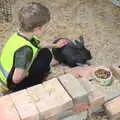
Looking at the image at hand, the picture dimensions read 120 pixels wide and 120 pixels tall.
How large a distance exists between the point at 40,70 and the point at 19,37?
1.22 ft

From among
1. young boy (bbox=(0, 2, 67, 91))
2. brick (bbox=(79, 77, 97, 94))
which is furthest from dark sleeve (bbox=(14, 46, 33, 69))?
brick (bbox=(79, 77, 97, 94))

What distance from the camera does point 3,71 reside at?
2717mm

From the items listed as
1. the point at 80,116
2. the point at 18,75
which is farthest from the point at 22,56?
the point at 80,116

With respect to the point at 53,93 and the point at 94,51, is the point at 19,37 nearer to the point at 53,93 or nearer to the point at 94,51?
the point at 53,93

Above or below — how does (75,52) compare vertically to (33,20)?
below

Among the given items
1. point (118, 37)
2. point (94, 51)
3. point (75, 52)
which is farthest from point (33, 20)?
point (118, 37)

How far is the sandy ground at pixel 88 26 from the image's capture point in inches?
132

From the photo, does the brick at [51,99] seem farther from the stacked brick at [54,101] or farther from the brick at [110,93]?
the brick at [110,93]

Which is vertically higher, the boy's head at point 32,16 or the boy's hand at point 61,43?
the boy's head at point 32,16

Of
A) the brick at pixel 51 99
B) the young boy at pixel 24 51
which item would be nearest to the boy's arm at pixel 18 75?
the young boy at pixel 24 51

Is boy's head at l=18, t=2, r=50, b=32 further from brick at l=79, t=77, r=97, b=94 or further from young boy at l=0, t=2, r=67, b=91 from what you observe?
brick at l=79, t=77, r=97, b=94

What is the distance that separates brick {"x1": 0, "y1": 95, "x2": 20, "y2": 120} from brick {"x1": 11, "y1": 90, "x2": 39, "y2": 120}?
2cm

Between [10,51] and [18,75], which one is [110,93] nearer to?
[18,75]

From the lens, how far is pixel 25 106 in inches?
88.7
